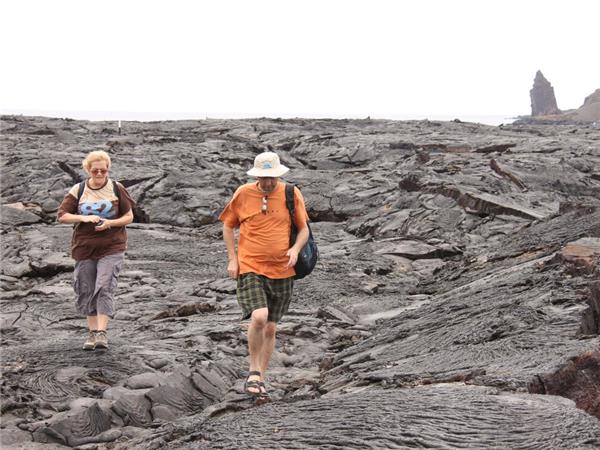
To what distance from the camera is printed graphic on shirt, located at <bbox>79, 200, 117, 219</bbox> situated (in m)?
6.67

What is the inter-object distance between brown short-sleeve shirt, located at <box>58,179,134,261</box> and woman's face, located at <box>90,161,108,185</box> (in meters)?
0.10

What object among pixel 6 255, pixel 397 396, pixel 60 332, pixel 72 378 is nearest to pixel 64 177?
pixel 6 255

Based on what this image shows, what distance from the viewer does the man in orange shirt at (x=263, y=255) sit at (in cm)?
562

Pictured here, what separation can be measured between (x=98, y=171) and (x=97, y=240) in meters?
0.66

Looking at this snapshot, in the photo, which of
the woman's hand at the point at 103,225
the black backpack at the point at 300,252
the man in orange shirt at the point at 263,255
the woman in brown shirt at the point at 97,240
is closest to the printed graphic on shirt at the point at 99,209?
the woman in brown shirt at the point at 97,240

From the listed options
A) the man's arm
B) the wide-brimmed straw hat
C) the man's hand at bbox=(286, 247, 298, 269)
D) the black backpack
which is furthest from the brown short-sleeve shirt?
the man's hand at bbox=(286, 247, 298, 269)

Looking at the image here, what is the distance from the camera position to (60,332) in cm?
837

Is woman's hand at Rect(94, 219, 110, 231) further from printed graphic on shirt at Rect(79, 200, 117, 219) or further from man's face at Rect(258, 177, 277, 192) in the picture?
man's face at Rect(258, 177, 277, 192)

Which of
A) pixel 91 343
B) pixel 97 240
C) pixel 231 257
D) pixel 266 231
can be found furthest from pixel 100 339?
pixel 266 231

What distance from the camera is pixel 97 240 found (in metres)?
6.71

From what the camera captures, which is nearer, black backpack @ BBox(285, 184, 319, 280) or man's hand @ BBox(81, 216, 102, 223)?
black backpack @ BBox(285, 184, 319, 280)

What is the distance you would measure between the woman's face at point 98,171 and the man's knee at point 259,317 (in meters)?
2.22

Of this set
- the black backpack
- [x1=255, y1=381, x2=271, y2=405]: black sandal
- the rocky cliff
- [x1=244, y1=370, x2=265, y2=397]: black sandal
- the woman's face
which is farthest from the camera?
the woman's face

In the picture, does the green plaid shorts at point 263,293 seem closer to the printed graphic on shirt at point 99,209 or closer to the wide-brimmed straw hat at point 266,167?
the wide-brimmed straw hat at point 266,167
